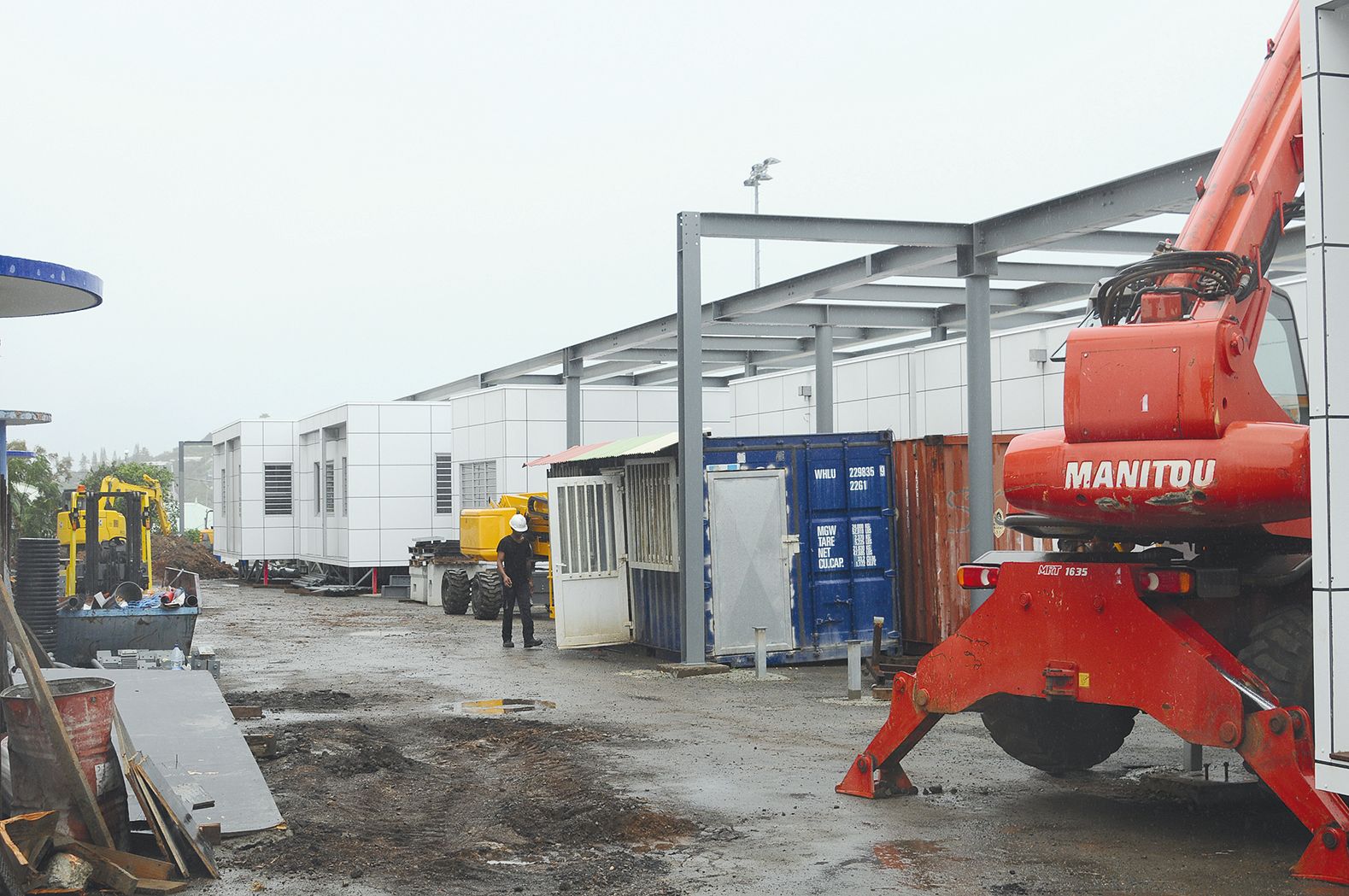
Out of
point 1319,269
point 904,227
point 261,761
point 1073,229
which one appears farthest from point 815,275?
point 1319,269

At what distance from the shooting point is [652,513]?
56.1 feet

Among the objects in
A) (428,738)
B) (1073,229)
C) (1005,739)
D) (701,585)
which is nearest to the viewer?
(1005,739)

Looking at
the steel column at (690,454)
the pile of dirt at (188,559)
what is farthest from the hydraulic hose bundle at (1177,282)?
the pile of dirt at (188,559)

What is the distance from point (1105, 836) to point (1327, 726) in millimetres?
2393

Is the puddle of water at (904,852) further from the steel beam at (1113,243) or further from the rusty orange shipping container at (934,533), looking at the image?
the steel beam at (1113,243)

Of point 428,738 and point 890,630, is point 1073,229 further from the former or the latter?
point 428,738

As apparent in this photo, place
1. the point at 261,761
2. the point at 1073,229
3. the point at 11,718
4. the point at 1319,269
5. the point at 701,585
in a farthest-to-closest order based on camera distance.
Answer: the point at 701,585 < the point at 1073,229 < the point at 261,761 < the point at 11,718 < the point at 1319,269

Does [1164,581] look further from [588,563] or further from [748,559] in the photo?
[588,563]

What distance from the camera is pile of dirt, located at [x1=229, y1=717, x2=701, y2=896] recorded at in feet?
22.5

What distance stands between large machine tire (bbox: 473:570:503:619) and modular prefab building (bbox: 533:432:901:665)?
6084 mm

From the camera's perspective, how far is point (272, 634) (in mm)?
21578

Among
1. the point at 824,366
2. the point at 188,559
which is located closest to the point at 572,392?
the point at 824,366

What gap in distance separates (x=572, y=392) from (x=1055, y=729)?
17.7 metres

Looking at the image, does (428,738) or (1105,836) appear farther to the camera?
(428,738)
